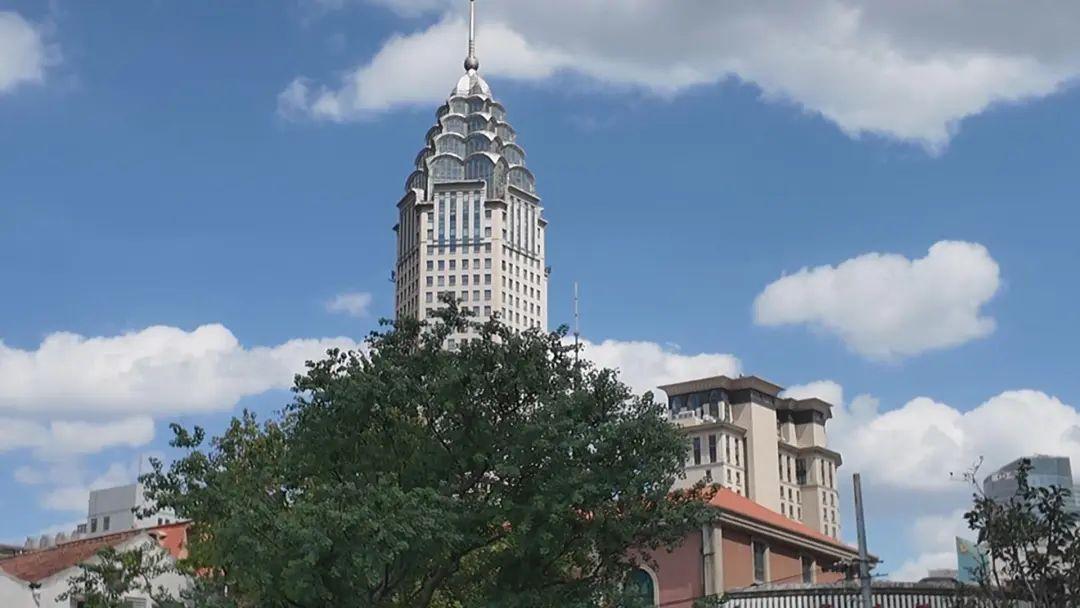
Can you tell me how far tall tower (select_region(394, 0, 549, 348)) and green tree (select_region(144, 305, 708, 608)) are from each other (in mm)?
146572

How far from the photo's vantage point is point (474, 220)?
181 meters

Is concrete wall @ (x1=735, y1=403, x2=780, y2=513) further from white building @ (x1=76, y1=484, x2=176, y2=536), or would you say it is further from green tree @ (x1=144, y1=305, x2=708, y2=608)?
green tree @ (x1=144, y1=305, x2=708, y2=608)

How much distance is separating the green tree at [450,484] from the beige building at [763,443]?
12665 cm

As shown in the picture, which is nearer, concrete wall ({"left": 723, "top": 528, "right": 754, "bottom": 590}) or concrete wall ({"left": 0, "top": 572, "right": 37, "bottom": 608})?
concrete wall ({"left": 723, "top": 528, "right": 754, "bottom": 590})

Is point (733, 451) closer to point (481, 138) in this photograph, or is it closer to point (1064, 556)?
point (481, 138)

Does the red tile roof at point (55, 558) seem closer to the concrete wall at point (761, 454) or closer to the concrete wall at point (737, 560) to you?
the concrete wall at point (737, 560)

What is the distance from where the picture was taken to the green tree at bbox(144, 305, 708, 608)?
85.1 ft

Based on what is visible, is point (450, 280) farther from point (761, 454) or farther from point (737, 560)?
point (737, 560)

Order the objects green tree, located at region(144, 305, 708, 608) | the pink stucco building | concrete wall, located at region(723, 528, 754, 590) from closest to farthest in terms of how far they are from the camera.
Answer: green tree, located at region(144, 305, 708, 608)
the pink stucco building
concrete wall, located at region(723, 528, 754, 590)

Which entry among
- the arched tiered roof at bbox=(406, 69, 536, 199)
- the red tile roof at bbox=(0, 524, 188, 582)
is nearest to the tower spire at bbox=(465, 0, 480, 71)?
the arched tiered roof at bbox=(406, 69, 536, 199)

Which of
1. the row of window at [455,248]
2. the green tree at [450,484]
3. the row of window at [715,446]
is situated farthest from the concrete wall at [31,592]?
the row of window at [455,248]

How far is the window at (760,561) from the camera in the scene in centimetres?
4200

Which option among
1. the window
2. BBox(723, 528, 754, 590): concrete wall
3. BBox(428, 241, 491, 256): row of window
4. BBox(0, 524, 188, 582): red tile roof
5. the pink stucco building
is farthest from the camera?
BBox(428, 241, 491, 256): row of window

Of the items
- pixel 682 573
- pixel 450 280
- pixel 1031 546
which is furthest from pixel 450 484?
pixel 450 280
